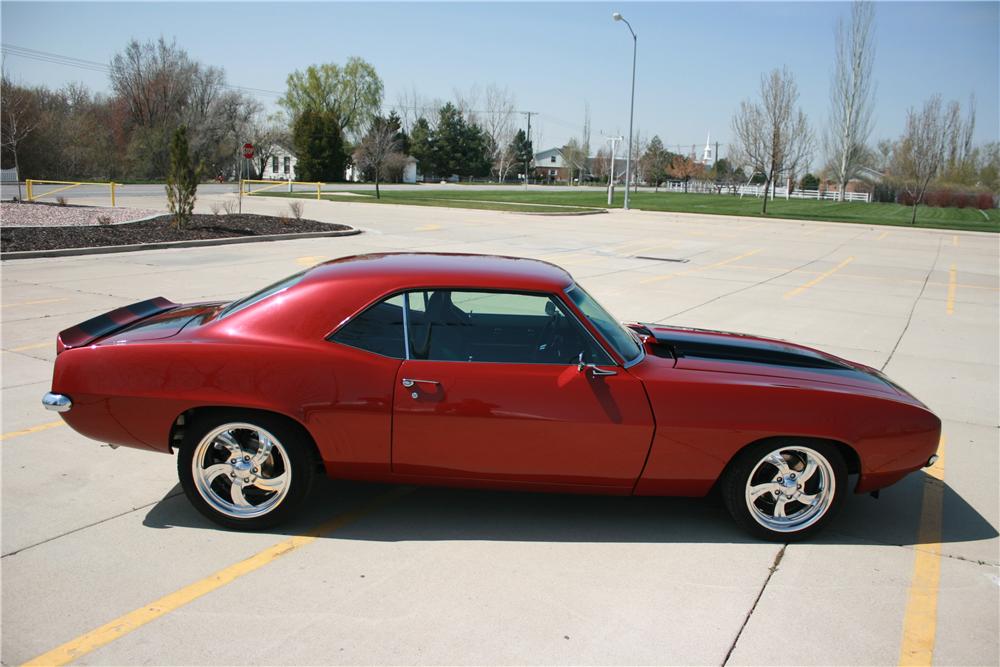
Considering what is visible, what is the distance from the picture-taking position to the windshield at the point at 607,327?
3.85 metres

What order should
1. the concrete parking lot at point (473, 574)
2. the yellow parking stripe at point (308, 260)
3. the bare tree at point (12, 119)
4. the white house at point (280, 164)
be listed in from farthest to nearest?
the white house at point (280, 164)
the bare tree at point (12, 119)
the yellow parking stripe at point (308, 260)
the concrete parking lot at point (473, 574)

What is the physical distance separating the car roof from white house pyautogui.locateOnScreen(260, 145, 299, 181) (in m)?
84.4

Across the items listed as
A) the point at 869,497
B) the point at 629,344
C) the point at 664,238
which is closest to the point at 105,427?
the point at 629,344

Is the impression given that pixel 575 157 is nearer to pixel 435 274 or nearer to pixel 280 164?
pixel 280 164

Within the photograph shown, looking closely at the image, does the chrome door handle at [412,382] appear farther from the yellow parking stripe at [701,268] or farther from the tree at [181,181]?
the tree at [181,181]

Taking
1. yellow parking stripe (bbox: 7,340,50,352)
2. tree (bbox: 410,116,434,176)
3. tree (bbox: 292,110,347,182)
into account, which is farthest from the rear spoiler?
tree (bbox: 410,116,434,176)

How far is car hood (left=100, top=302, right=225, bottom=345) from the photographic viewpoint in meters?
3.87

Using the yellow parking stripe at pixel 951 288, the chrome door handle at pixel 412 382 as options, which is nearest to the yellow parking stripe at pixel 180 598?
the chrome door handle at pixel 412 382

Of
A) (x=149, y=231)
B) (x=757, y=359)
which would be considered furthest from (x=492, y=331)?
(x=149, y=231)

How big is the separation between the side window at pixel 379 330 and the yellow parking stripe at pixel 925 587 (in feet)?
8.48

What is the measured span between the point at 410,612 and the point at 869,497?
304cm

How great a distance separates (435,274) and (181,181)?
641 inches

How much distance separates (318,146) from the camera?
214ft

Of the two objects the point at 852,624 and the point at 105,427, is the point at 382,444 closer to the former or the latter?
the point at 105,427
